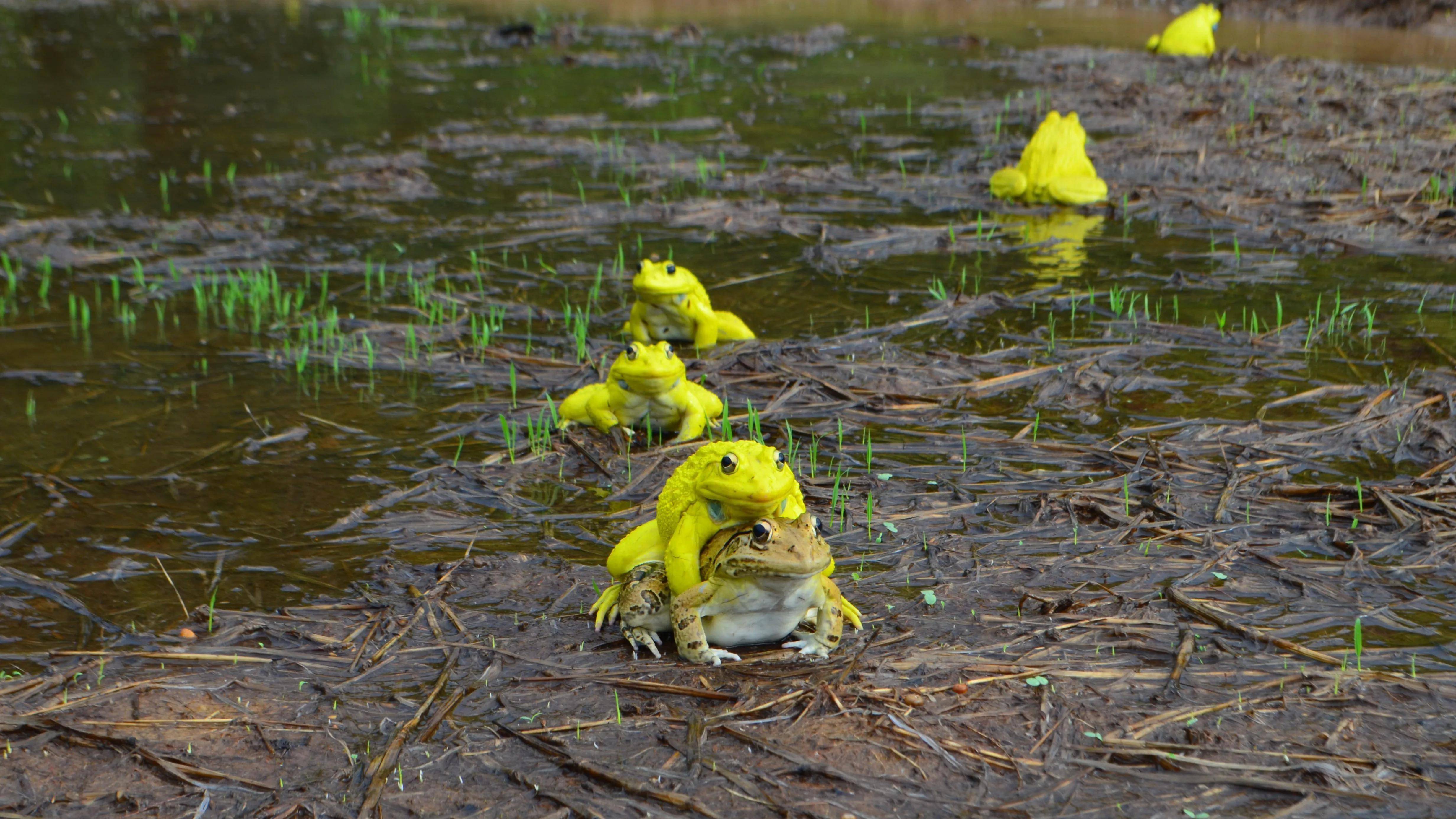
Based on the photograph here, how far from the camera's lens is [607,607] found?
13.1 feet

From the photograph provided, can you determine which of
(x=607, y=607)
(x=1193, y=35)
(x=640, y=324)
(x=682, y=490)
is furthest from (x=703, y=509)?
(x=1193, y=35)

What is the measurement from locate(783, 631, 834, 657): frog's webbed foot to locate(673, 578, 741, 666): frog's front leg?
0.20m

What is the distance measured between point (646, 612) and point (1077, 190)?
745 cm

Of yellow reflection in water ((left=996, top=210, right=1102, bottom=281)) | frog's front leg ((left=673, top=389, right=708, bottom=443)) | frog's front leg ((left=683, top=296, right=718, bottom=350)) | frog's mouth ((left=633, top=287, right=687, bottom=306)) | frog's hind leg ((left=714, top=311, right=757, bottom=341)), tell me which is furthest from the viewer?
yellow reflection in water ((left=996, top=210, right=1102, bottom=281))

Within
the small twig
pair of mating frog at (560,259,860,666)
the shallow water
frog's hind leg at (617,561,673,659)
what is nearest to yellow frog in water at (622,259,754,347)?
Result: the shallow water

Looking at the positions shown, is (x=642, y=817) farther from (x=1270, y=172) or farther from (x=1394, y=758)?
(x=1270, y=172)

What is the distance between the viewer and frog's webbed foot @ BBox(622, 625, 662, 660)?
3799 millimetres

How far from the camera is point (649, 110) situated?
48.1 feet

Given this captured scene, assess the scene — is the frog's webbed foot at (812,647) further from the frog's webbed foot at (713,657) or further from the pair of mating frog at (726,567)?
the frog's webbed foot at (713,657)

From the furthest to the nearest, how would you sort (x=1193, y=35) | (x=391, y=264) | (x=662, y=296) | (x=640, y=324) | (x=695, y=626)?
(x=1193, y=35) → (x=391, y=264) → (x=640, y=324) → (x=662, y=296) → (x=695, y=626)

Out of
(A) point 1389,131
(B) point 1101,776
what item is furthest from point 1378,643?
(A) point 1389,131

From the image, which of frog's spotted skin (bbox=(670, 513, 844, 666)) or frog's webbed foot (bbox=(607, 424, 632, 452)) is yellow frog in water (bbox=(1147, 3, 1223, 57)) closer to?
frog's webbed foot (bbox=(607, 424, 632, 452))

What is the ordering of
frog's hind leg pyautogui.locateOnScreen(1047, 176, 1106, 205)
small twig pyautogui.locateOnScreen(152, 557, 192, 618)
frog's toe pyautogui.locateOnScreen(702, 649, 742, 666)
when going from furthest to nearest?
frog's hind leg pyautogui.locateOnScreen(1047, 176, 1106, 205)
small twig pyautogui.locateOnScreen(152, 557, 192, 618)
frog's toe pyautogui.locateOnScreen(702, 649, 742, 666)

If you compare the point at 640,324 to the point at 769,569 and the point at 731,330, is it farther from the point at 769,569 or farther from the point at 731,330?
the point at 769,569
